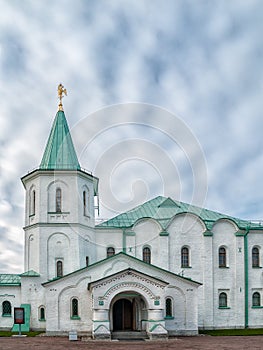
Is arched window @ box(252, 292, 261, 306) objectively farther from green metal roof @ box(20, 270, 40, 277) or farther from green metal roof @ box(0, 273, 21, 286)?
green metal roof @ box(0, 273, 21, 286)

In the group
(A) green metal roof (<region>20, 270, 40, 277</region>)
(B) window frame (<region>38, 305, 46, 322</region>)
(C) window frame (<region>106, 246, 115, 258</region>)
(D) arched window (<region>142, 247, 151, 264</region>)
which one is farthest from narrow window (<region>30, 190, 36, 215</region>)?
(D) arched window (<region>142, 247, 151, 264</region>)

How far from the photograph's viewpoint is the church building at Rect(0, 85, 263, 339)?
3474 cm

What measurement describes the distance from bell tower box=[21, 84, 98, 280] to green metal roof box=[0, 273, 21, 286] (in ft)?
4.25

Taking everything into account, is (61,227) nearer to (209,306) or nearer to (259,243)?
(209,306)

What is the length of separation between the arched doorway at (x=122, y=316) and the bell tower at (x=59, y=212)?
170 inches

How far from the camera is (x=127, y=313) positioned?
118 ft

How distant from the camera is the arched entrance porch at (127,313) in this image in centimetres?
3475

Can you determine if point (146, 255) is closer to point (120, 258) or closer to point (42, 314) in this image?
point (120, 258)

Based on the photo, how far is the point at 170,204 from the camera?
41906 mm

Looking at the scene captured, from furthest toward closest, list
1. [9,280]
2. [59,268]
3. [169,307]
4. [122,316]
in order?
[9,280], [59,268], [122,316], [169,307]

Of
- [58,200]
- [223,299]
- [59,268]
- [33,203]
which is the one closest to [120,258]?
[59,268]

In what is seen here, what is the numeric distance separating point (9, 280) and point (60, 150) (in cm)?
1118

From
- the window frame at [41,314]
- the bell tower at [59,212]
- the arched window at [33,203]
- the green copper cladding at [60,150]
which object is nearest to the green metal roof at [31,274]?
Result: the bell tower at [59,212]

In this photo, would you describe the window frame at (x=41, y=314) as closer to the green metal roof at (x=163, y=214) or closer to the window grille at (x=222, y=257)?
the green metal roof at (x=163, y=214)
